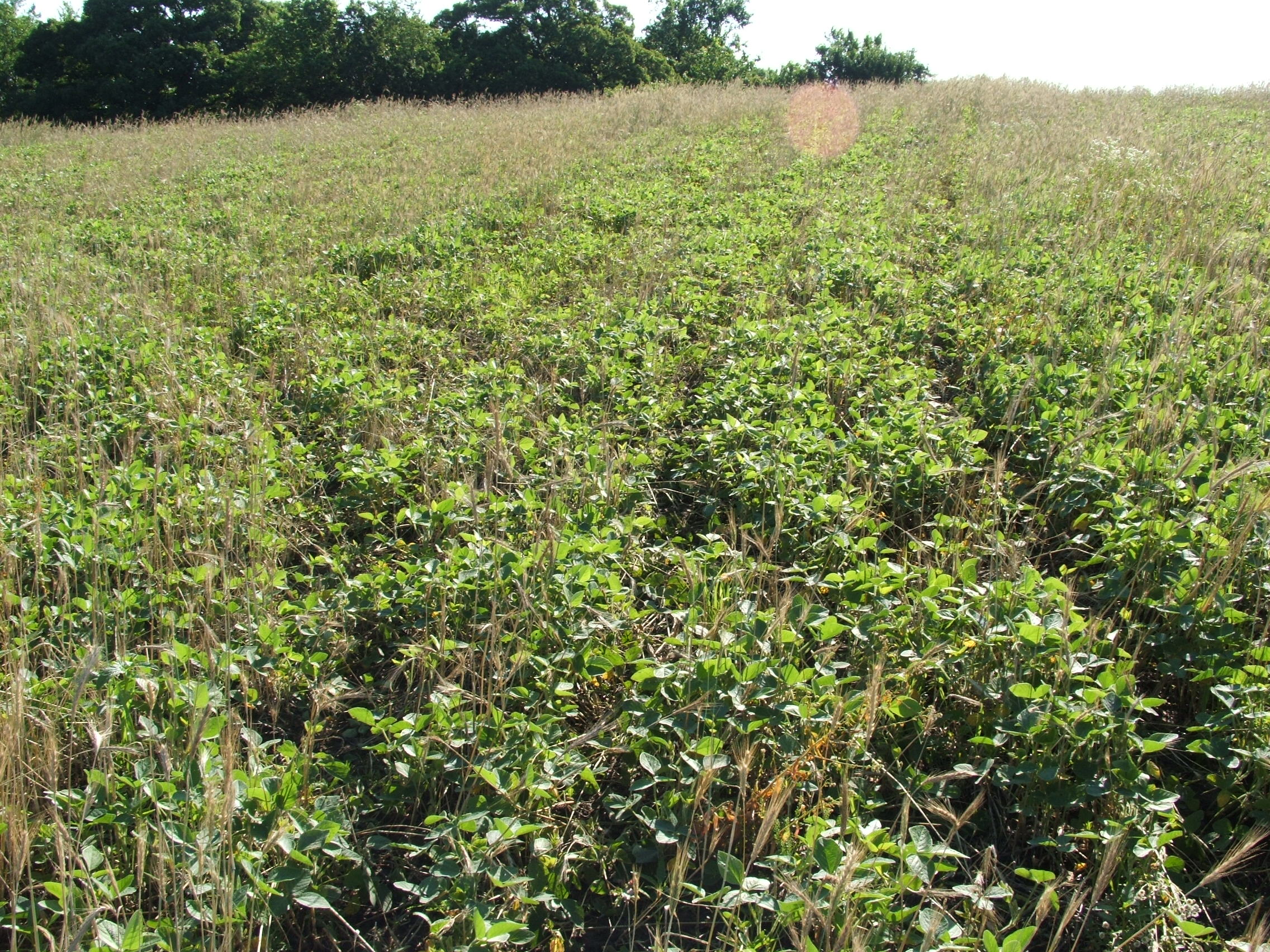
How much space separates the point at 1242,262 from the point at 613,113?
12.1 meters

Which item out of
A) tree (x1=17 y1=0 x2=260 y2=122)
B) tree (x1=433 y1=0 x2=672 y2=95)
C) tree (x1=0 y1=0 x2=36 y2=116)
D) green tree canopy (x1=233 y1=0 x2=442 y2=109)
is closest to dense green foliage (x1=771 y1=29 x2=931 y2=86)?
tree (x1=433 y1=0 x2=672 y2=95)

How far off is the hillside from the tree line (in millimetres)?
25403

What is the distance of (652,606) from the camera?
3062mm

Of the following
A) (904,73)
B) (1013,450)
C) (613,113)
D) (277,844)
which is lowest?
(277,844)

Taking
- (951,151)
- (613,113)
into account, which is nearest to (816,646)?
(951,151)

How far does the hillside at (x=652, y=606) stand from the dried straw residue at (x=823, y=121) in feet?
21.3

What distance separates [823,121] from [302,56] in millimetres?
22564

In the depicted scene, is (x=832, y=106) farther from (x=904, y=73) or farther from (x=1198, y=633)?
(x=904, y=73)

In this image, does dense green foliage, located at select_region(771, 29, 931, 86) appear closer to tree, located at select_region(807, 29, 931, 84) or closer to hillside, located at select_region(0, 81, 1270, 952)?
tree, located at select_region(807, 29, 931, 84)

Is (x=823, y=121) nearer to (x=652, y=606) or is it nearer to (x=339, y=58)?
(x=652, y=606)

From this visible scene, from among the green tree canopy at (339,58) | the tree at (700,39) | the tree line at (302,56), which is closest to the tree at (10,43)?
the tree line at (302,56)

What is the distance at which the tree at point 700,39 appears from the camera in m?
33.8

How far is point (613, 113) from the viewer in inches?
612

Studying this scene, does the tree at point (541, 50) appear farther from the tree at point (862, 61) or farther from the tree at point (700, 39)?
the tree at point (862, 61)
